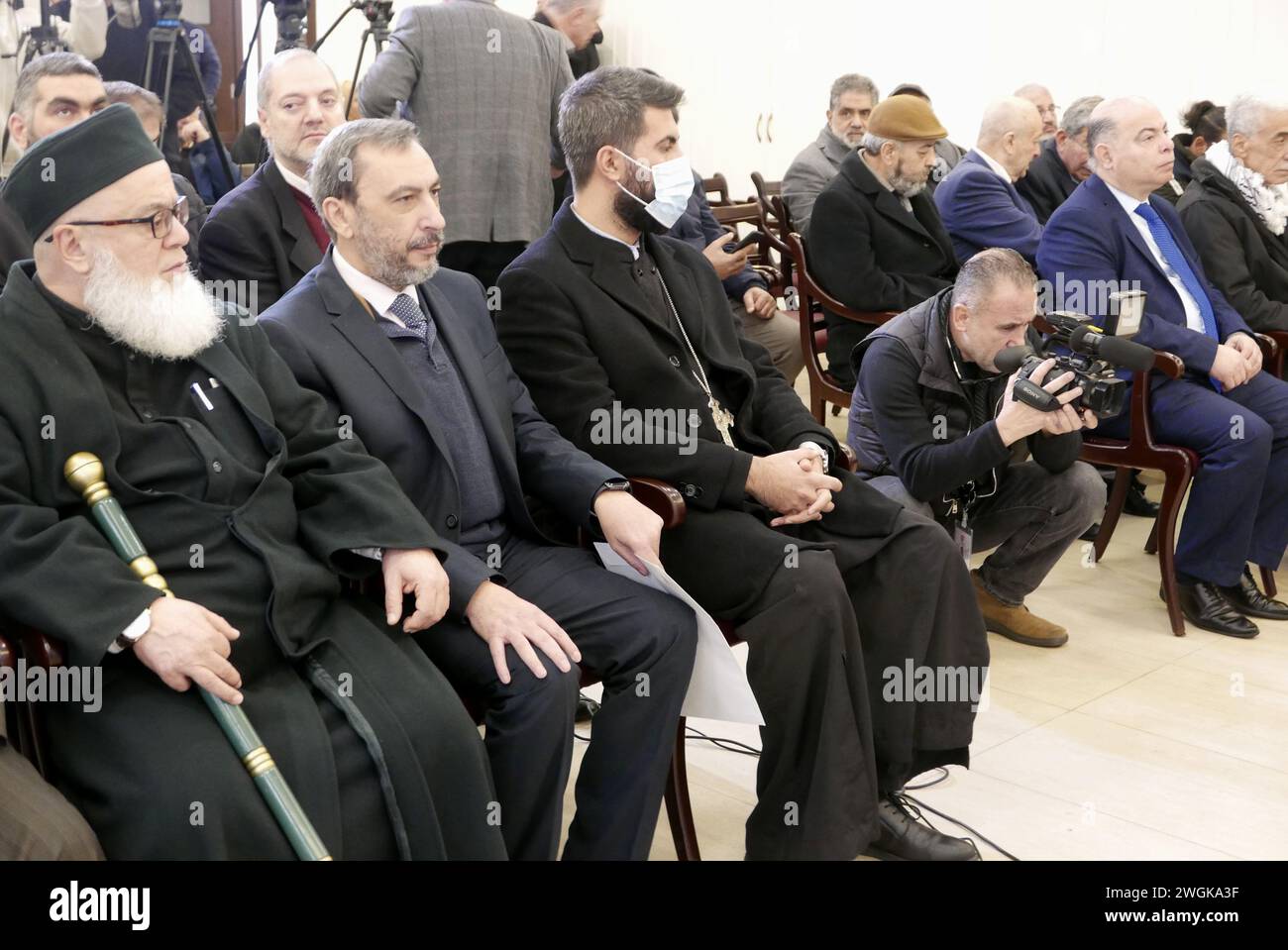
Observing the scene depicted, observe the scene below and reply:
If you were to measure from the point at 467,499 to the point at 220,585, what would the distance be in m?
0.56

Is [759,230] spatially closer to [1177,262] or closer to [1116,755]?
[1177,262]

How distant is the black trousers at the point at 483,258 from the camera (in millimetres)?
4375

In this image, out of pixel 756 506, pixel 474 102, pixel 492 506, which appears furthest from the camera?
pixel 474 102

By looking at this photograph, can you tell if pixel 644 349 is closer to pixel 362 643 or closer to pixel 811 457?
pixel 811 457

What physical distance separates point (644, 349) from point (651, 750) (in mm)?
883

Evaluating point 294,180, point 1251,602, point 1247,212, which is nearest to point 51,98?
point 294,180

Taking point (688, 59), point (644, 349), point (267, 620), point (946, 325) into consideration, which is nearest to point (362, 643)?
point (267, 620)

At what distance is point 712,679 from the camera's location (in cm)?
237

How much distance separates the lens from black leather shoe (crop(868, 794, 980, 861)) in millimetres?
2602

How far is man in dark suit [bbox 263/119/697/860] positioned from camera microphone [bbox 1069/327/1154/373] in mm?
1413

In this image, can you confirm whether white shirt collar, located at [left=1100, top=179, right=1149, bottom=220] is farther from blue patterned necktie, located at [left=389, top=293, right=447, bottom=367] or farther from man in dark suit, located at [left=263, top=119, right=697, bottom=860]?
blue patterned necktie, located at [left=389, top=293, right=447, bottom=367]

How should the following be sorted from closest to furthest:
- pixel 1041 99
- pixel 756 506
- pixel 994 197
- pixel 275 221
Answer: pixel 756 506 < pixel 275 221 < pixel 994 197 < pixel 1041 99
